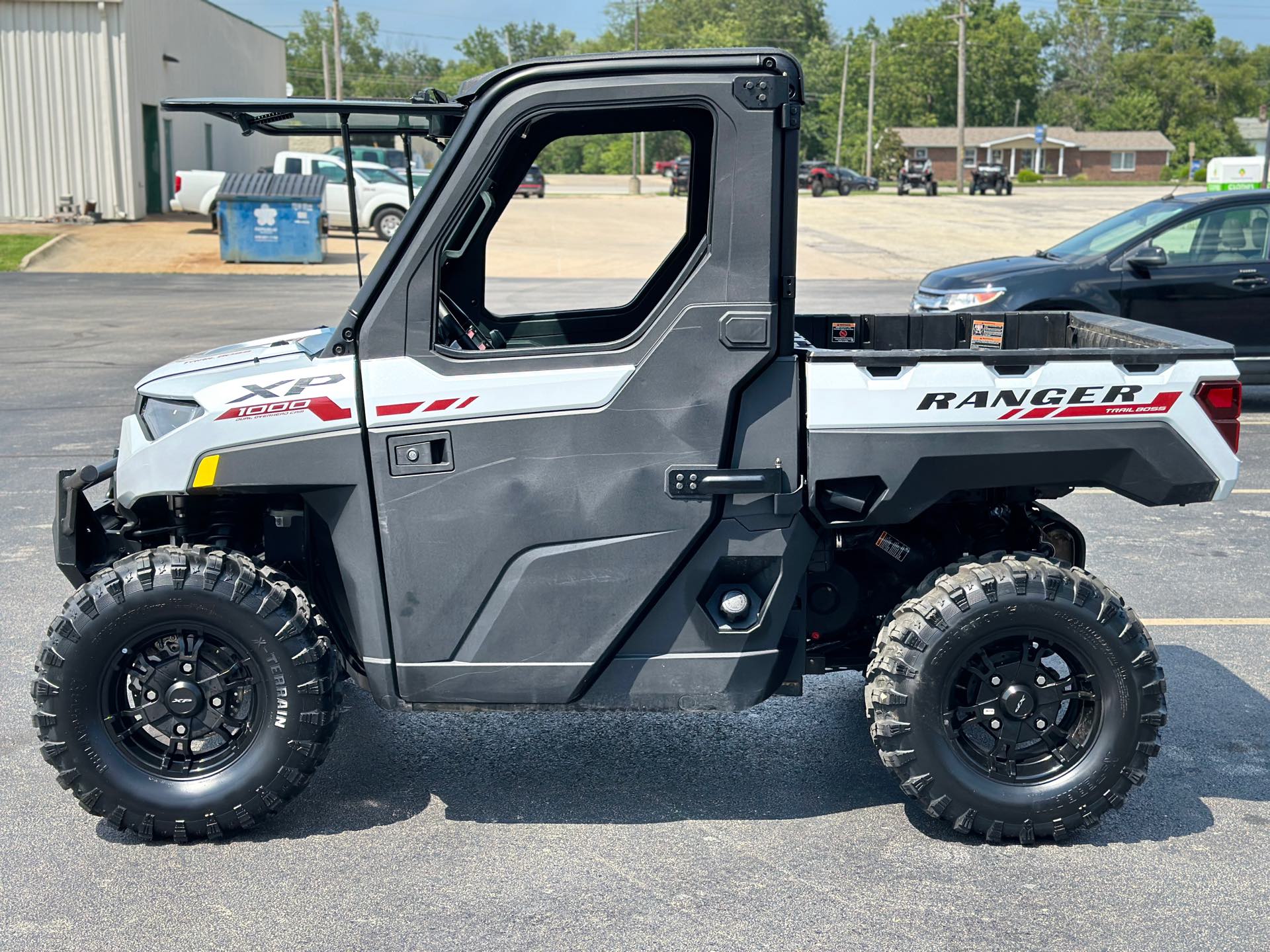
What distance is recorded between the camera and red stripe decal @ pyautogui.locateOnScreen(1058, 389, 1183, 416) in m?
4.09

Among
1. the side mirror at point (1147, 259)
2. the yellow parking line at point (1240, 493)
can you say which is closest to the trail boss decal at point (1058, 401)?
the yellow parking line at point (1240, 493)

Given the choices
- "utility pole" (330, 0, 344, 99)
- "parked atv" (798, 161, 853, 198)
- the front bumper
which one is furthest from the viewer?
"parked atv" (798, 161, 853, 198)

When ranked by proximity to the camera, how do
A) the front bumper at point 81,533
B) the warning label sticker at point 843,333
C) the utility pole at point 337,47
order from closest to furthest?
the front bumper at point 81,533 < the warning label sticker at point 843,333 < the utility pole at point 337,47

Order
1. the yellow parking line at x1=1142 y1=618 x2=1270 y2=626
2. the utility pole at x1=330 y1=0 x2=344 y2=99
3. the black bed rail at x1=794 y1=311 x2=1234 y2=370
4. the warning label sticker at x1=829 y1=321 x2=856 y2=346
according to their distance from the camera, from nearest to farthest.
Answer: the black bed rail at x1=794 y1=311 x2=1234 y2=370
the warning label sticker at x1=829 y1=321 x2=856 y2=346
the yellow parking line at x1=1142 y1=618 x2=1270 y2=626
the utility pole at x1=330 y1=0 x2=344 y2=99

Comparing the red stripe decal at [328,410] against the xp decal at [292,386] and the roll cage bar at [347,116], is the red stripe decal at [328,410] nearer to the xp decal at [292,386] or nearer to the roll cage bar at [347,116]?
the xp decal at [292,386]

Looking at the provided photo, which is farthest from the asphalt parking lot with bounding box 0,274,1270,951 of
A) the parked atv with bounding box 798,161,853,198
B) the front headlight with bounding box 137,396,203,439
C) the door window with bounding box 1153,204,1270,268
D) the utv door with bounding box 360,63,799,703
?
the parked atv with bounding box 798,161,853,198

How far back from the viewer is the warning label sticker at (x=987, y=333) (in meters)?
5.34

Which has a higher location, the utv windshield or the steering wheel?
the utv windshield

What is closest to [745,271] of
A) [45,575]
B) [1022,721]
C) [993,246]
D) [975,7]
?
[1022,721]

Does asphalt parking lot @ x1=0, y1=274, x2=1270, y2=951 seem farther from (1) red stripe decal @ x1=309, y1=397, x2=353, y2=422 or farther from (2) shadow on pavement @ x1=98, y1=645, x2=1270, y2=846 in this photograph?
(1) red stripe decal @ x1=309, y1=397, x2=353, y2=422

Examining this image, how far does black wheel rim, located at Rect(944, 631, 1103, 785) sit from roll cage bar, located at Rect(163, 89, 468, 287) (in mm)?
2258

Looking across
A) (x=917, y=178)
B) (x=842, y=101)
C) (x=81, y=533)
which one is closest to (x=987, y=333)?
(x=81, y=533)

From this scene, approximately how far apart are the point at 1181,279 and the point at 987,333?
22.0 ft

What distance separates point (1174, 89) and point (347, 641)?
441 feet
